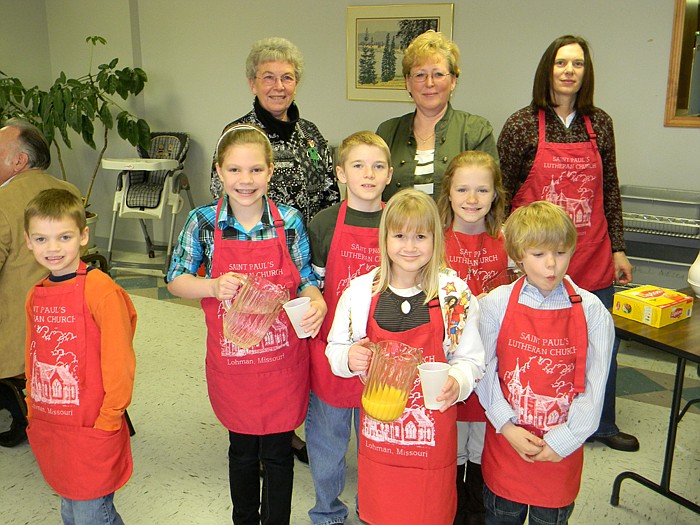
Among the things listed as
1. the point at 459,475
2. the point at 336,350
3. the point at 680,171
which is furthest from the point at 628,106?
the point at 336,350

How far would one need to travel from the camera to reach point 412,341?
168 cm

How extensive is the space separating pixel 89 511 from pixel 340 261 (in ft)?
3.29

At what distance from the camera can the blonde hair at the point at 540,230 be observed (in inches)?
66.4

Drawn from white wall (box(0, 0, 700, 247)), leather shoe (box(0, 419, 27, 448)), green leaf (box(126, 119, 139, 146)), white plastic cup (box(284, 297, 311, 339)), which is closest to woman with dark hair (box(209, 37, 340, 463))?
white plastic cup (box(284, 297, 311, 339))

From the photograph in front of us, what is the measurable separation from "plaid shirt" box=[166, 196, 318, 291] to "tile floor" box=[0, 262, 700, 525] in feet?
3.10

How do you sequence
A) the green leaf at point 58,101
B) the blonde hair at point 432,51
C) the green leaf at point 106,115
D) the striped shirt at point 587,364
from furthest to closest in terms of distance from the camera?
1. the green leaf at point 106,115
2. the green leaf at point 58,101
3. the blonde hair at point 432,51
4. the striped shirt at point 587,364

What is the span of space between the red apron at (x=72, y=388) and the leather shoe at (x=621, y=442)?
6.51 feet

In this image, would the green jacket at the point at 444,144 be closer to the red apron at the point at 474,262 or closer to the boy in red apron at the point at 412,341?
the red apron at the point at 474,262

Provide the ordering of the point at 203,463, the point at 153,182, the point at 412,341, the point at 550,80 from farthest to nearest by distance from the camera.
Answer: the point at 153,182 < the point at 203,463 < the point at 550,80 < the point at 412,341

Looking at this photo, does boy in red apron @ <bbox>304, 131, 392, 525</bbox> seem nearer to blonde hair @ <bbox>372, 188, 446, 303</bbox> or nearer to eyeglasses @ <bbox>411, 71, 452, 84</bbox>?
blonde hair @ <bbox>372, 188, 446, 303</bbox>

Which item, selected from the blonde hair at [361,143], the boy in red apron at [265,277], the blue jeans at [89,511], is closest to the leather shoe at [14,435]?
the blue jeans at [89,511]

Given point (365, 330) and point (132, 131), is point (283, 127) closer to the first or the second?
point (365, 330)

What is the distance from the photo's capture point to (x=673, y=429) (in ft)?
7.44

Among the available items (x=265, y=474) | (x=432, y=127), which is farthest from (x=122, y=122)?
(x=265, y=474)
